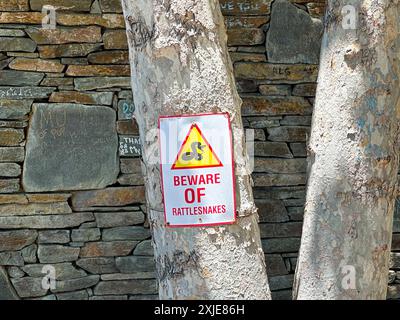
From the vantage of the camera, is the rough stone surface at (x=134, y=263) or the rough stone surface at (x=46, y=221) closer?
the rough stone surface at (x=46, y=221)

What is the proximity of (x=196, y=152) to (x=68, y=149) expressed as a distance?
1763mm

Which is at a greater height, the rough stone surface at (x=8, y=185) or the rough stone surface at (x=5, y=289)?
the rough stone surface at (x=8, y=185)

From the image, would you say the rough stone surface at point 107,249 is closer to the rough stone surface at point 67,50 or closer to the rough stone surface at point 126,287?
the rough stone surface at point 126,287

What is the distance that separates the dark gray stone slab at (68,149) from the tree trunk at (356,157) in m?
1.69

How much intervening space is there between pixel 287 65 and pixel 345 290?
1872mm

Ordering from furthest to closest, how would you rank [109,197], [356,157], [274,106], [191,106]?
[274,106], [109,197], [356,157], [191,106]

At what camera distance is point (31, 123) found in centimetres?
361

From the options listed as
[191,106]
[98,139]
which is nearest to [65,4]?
[98,139]

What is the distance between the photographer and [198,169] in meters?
2.00

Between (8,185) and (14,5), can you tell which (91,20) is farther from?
(8,185)

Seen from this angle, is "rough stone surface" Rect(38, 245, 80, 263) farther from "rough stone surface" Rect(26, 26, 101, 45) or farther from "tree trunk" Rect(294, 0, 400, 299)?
"tree trunk" Rect(294, 0, 400, 299)

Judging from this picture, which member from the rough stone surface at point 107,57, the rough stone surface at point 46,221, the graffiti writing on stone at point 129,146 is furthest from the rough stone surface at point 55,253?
the rough stone surface at point 107,57

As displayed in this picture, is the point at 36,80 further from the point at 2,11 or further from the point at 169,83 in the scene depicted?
the point at 169,83

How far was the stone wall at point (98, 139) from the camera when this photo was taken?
361cm
